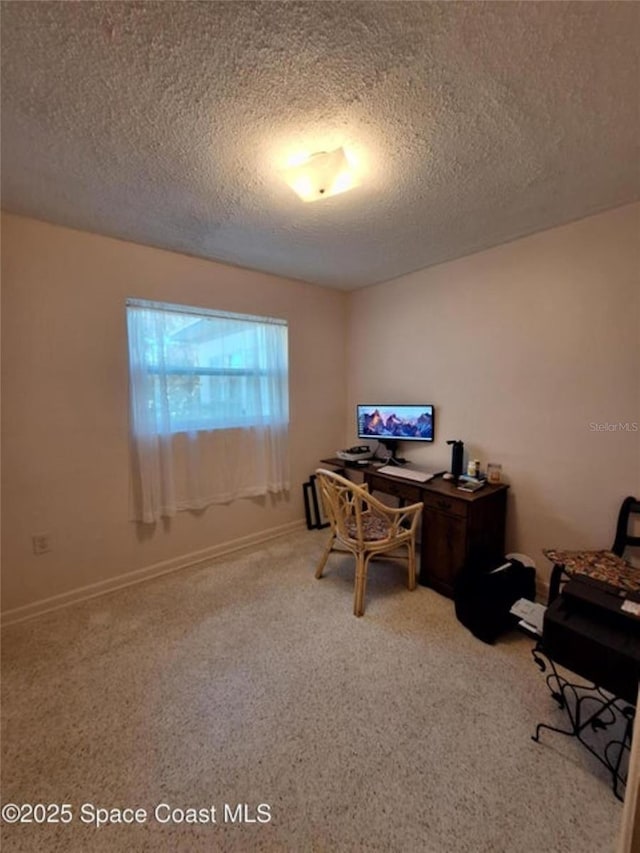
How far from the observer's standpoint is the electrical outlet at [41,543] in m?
2.08

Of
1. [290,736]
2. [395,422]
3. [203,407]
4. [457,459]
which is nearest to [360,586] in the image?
[290,736]

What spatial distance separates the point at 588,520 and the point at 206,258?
10.2ft

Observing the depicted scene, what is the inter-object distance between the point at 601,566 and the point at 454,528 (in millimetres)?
722

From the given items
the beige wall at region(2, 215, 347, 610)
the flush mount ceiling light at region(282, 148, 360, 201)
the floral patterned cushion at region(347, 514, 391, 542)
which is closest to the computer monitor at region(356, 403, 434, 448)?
the floral patterned cushion at region(347, 514, 391, 542)

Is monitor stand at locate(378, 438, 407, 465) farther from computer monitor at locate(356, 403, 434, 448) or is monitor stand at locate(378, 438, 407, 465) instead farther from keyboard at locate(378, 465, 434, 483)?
keyboard at locate(378, 465, 434, 483)

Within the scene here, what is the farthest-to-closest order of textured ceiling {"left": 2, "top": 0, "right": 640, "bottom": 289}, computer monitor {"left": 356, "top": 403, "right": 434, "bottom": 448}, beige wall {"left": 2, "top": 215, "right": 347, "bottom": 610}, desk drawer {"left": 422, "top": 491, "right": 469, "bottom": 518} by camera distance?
computer monitor {"left": 356, "top": 403, "right": 434, "bottom": 448} → desk drawer {"left": 422, "top": 491, "right": 469, "bottom": 518} → beige wall {"left": 2, "top": 215, "right": 347, "bottom": 610} → textured ceiling {"left": 2, "top": 0, "right": 640, "bottom": 289}

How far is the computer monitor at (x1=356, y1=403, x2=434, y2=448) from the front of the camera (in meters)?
2.85

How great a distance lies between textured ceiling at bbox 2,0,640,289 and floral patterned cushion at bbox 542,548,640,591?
1.88 metres

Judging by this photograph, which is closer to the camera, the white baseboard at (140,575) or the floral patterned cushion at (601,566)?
the floral patterned cushion at (601,566)

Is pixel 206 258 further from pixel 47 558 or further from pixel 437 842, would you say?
pixel 437 842

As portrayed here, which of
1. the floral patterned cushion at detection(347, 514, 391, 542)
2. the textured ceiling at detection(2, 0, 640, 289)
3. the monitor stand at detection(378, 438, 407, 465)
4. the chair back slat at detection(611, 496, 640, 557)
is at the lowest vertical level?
the floral patterned cushion at detection(347, 514, 391, 542)

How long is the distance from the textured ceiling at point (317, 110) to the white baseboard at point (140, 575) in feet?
7.42

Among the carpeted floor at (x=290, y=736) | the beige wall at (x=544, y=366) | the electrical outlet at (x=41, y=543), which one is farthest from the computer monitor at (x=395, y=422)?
the electrical outlet at (x=41, y=543)

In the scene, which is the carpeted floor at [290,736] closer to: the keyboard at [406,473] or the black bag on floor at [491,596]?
the black bag on floor at [491,596]
